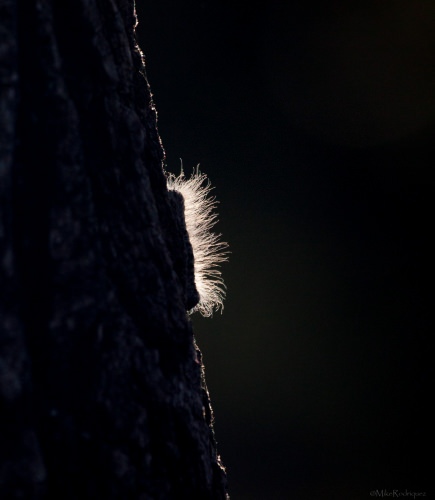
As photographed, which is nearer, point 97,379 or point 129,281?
point 97,379

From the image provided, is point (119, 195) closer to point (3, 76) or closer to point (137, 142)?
point (137, 142)

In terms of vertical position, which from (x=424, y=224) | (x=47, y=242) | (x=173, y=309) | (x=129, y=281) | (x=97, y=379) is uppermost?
(x=47, y=242)

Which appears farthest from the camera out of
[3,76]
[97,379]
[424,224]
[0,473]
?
[424,224]

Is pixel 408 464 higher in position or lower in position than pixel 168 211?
lower

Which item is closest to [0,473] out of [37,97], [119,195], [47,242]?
[47,242]

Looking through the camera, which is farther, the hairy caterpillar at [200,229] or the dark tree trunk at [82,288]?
the hairy caterpillar at [200,229]

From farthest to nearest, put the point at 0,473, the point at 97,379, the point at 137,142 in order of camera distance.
Result: the point at 137,142 < the point at 97,379 < the point at 0,473

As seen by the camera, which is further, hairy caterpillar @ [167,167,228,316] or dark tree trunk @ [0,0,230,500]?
hairy caterpillar @ [167,167,228,316]

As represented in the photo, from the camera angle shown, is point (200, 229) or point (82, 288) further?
point (200, 229)
